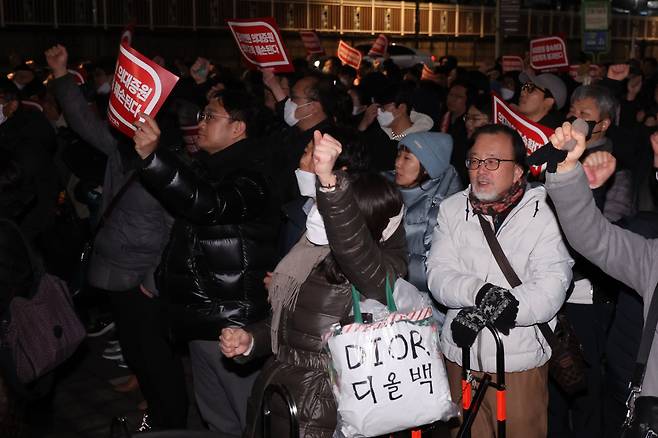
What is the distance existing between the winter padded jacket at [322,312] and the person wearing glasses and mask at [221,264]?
803 millimetres

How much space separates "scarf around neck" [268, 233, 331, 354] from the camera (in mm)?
3793

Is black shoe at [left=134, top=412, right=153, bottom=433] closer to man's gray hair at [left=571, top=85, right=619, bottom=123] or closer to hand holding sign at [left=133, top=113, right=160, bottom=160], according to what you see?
hand holding sign at [left=133, top=113, right=160, bottom=160]

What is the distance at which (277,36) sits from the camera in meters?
8.68

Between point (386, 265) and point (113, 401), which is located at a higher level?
point (386, 265)

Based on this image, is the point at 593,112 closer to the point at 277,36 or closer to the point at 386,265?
the point at 386,265

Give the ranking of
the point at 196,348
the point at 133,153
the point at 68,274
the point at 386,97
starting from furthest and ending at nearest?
the point at 386,97 < the point at 68,274 < the point at 133,153 < the point at 196,348

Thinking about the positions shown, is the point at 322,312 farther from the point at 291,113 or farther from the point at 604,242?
the point at 291,113

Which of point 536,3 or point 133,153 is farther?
point 536,3

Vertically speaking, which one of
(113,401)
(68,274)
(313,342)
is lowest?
(113,401)

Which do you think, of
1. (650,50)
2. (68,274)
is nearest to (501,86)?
(68,274)

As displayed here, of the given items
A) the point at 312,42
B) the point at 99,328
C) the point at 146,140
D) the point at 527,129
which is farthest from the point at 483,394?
the point at 312,42

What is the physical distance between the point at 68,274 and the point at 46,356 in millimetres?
2486

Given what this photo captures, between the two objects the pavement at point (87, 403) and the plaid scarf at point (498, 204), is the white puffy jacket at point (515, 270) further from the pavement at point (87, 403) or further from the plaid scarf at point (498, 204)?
the pavement at point (87, 403)

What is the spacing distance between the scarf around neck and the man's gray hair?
291 cm
